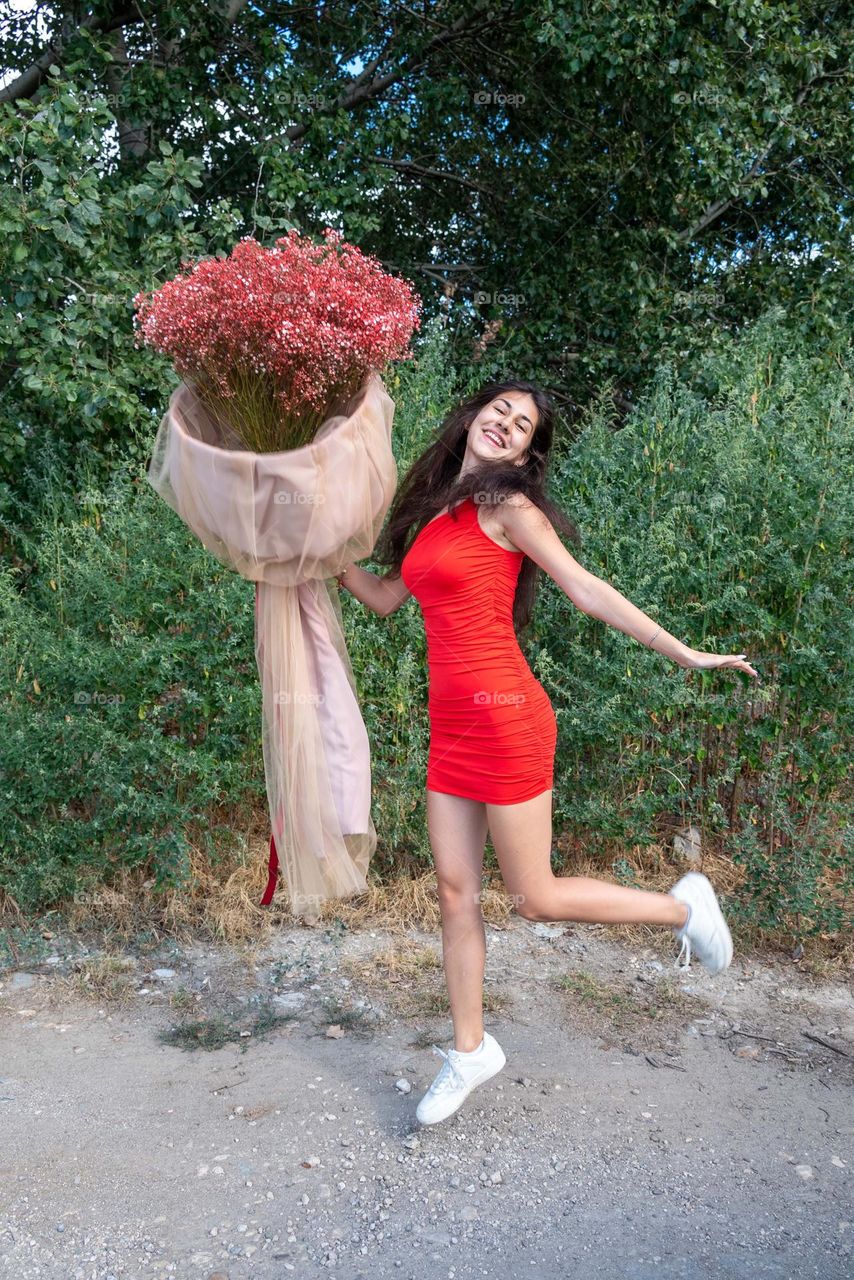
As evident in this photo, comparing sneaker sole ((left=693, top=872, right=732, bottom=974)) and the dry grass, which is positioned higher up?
sneaker sole ((left=693, top=872, right=732, bottom=974))

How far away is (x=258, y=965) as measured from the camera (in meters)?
4.43

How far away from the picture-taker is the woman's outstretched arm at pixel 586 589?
2.96 m

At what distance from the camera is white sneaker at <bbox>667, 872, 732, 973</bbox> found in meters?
3.18

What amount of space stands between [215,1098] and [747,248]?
706 centimetres

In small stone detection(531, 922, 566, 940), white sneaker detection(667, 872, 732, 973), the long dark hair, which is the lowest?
small stone detection(531, 922, 566, 940)

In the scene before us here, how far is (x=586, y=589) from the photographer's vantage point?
298 cm

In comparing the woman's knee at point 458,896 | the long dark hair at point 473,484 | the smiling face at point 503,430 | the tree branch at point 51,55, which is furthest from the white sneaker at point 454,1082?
the tree branch at point 51,55

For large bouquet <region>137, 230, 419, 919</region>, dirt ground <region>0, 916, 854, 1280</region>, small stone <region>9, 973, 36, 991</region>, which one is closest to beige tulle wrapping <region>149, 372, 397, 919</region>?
large bouquet <region>137, 230, 419, 919</region>

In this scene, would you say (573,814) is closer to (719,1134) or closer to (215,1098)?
(719,1134)

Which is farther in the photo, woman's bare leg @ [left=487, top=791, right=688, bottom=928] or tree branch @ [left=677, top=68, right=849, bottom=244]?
tree branch @ [left=677, top=68, right=849, bottom=244]

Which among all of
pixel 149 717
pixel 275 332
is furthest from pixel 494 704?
pixel 149 717

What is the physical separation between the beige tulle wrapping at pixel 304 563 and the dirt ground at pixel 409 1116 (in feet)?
2.51

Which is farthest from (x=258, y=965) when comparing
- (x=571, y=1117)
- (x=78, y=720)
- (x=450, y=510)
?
(x=450, y=510)

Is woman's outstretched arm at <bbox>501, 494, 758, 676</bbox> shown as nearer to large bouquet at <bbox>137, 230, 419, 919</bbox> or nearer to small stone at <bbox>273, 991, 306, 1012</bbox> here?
large bouquet at <bbox>137, 230, 419, 919</bbox>
